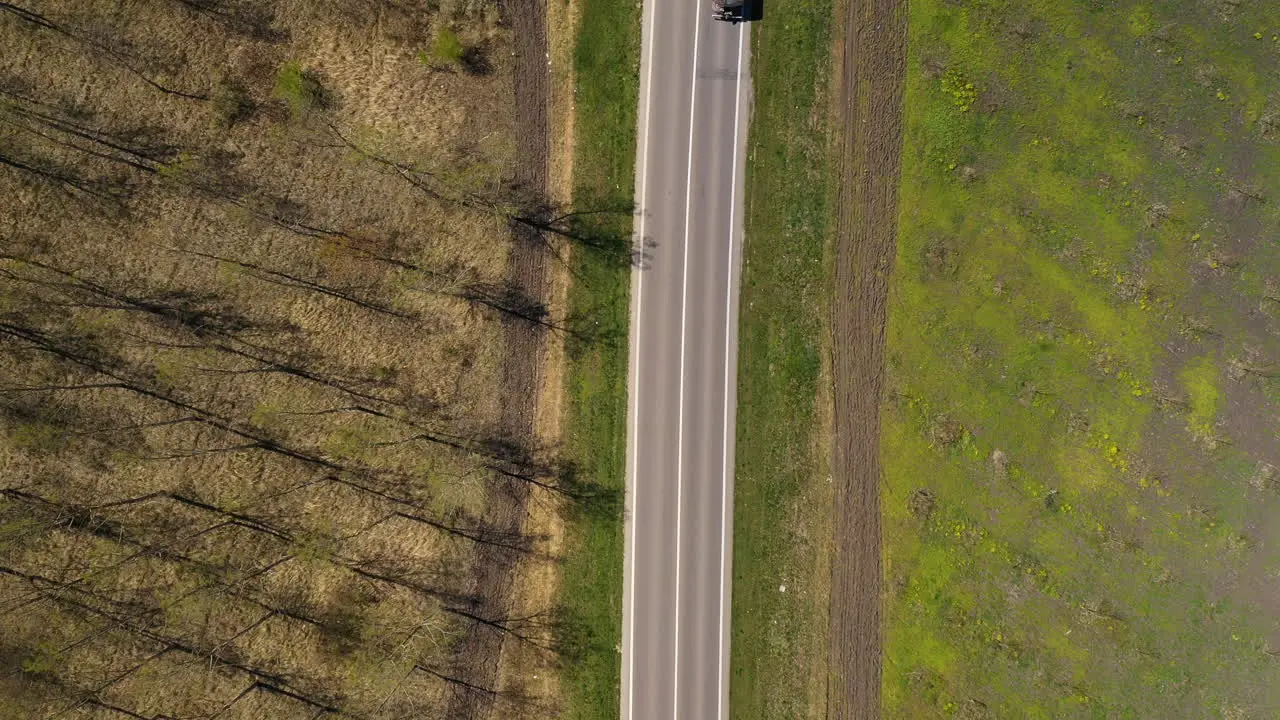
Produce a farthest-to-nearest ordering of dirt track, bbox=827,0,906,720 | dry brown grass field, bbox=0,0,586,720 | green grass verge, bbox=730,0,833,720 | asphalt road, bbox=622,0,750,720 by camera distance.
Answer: asphalt road, bbox=622,0,750,720 → green grass verge, bbox=730,0,833,720 → dirt track, bbox=827,0,906,720 → dry brown grass field, bbox=0,0,586,720

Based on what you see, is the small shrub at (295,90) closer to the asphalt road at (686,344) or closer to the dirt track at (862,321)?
the asphalt road at (686,344)

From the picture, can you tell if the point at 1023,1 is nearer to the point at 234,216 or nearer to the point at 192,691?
the point at 234,216

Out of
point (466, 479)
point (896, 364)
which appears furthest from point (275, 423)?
point (896, 364)

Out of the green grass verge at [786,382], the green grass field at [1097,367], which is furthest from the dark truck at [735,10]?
the green grass field at [1097,367]

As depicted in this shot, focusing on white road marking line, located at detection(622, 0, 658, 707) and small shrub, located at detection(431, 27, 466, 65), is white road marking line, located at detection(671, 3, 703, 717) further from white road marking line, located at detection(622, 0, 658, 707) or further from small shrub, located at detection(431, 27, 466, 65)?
small shrub, located at detection(431, 27, 466, 65)

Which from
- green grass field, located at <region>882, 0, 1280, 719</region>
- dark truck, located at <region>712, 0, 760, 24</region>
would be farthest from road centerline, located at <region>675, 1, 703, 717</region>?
green grass field, located at <region>882, 0, 1280, 719</region>

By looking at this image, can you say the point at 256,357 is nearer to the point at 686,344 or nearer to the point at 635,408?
the point at 635,408
